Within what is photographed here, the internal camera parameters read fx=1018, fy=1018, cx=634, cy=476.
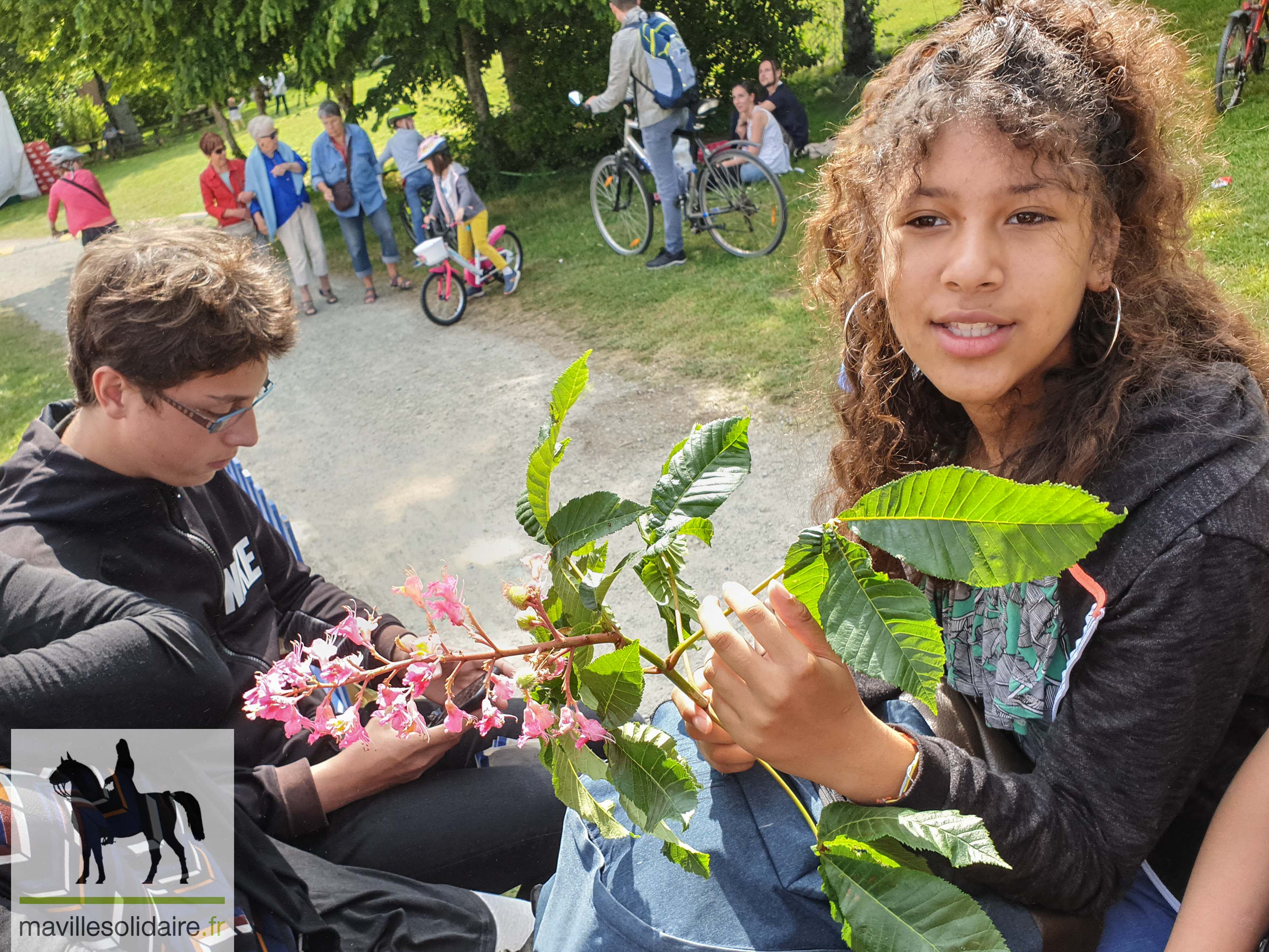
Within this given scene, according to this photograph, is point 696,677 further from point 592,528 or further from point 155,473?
point 155,473

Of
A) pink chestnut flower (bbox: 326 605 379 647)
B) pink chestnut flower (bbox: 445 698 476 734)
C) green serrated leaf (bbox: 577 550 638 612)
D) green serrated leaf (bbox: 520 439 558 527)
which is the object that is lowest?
pink chestnut flower (bbox: 445 698 476 734)

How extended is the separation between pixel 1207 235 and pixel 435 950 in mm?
5841

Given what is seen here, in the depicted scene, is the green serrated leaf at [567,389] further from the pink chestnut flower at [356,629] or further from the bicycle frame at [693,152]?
the bicycle frame at [693,152]

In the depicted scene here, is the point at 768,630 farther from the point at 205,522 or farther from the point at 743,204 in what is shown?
the point at 743,204

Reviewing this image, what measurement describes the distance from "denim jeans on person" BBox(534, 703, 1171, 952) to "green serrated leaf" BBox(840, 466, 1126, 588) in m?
0.58

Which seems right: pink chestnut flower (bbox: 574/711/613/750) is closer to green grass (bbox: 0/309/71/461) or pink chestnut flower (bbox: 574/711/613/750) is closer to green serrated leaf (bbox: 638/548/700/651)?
green serrated leaf (bbox: 638/548/700/651)

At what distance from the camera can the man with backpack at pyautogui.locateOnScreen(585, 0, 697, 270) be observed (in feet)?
26.7

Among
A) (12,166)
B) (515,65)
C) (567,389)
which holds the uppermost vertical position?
(515,65)

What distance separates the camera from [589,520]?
1227 millimetres

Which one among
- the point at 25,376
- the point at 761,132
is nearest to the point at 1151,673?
the point at 761,132

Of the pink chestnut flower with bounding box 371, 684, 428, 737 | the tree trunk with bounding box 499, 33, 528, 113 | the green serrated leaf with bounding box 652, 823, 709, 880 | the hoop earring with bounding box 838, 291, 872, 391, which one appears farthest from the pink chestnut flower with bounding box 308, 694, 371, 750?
the tree trunk with bounding box 499, 33, 528, 113

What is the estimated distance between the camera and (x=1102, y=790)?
1306 mm

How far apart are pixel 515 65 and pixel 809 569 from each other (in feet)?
46.6

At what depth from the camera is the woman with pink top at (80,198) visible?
35.8 feet
